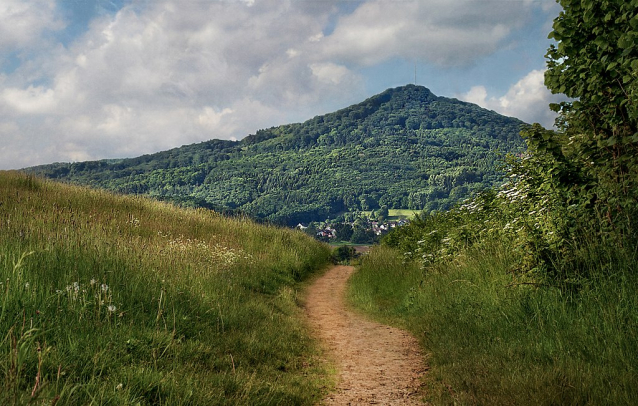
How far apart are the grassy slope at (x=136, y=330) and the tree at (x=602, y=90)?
5493mm

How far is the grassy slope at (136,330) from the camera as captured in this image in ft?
13.3

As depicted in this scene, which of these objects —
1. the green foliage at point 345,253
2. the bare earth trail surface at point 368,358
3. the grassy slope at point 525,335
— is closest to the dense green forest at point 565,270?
the grassy slope at point 525,335

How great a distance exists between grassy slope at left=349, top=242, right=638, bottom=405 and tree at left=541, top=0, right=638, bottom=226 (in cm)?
131

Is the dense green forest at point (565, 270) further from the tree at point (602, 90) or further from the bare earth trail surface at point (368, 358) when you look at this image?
the bare earth trail surface at point (368, 358)

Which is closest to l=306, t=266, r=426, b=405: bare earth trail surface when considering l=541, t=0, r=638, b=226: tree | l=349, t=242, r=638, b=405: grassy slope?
l=349, t=242, r=638, b=405: grassy slope

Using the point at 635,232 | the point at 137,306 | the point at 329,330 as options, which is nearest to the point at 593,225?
the point at 635,232

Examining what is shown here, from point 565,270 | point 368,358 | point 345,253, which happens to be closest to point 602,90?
point 565,270

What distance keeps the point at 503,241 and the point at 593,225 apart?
259cm

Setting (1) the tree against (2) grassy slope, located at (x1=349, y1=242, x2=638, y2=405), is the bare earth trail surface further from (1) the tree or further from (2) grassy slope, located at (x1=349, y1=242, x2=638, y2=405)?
(1) the tree

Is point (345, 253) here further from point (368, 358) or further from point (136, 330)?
point (136, 330)

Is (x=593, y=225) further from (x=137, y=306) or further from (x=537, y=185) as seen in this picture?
(x=137, y=306)

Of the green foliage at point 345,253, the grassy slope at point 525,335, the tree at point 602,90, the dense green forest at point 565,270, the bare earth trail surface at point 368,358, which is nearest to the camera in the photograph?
the grassy slope at point 525,335

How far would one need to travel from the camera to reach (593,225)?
688cm

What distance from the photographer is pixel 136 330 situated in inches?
216
